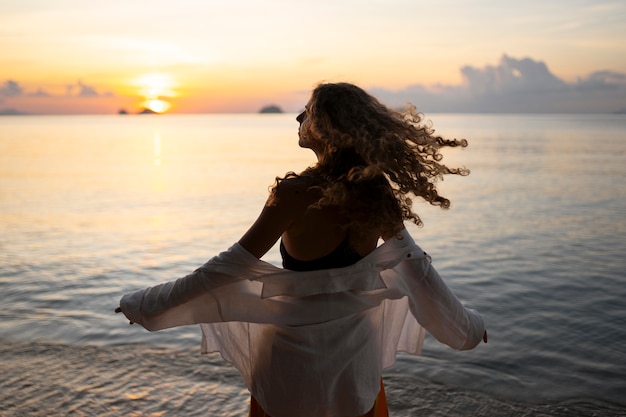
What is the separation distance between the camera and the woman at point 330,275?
2.12 meters

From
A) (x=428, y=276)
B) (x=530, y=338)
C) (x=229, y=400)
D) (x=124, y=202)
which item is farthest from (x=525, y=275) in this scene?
(x=124, y=202)

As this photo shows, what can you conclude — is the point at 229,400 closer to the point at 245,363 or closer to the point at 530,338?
the point at 245,363

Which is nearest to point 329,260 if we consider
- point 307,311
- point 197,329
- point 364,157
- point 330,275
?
point 330,275

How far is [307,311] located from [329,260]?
→ 0.69 ft

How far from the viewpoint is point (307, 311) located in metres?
2.25

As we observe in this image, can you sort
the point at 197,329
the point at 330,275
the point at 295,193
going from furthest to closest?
1. the point at 197,329
2. the point at 330,275
3. the point at 295,193

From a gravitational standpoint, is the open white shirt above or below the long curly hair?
below

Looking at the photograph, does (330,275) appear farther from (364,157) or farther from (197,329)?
(197,329)

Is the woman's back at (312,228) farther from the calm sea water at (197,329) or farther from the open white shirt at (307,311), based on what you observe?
the calm sea water at (197,329)

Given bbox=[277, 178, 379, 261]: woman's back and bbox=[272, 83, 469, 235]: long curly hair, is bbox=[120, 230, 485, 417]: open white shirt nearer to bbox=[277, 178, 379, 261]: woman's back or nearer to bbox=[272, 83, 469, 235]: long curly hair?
bbox=[277, 178, 379, 261]: woman's back

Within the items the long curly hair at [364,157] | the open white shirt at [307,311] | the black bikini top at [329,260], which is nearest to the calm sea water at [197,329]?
the open white shirt at [307,311]

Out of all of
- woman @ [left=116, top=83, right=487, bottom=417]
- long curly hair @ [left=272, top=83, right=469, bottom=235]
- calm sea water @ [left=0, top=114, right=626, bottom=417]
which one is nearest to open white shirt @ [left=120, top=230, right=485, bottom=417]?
woman @ [left=116, top=83, right=487, bottom=417]

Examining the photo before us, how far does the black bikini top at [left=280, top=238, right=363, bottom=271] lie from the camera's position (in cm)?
221

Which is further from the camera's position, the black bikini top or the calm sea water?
the calm sea water
